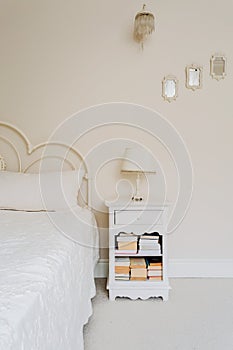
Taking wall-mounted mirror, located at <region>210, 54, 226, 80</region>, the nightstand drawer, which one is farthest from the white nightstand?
wall-mounted mirror, located at <region>210, 54, 226, 80</region>

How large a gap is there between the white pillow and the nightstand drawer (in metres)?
0.37

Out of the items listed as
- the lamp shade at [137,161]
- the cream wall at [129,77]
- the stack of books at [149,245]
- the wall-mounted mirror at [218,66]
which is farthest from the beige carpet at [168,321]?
the wall-mounted mirror at [218,66]

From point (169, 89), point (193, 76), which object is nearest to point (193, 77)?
point (193, 76)

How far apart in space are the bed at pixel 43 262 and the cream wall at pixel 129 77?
53cm

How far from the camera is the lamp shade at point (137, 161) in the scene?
8.70 ft

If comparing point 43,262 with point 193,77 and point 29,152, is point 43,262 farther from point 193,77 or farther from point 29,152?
point 193,77

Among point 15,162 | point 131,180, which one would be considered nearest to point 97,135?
point 131,180

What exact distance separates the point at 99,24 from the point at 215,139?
1.36 metres

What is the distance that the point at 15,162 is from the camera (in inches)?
117

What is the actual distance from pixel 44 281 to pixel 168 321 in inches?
49.2

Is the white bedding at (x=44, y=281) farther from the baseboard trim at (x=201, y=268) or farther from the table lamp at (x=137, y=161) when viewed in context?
the baseboard trim at (x=201, y=268)

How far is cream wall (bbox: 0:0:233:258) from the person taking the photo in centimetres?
292

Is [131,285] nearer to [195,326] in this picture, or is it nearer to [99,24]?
[195,326]

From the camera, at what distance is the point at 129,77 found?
2.94 m
